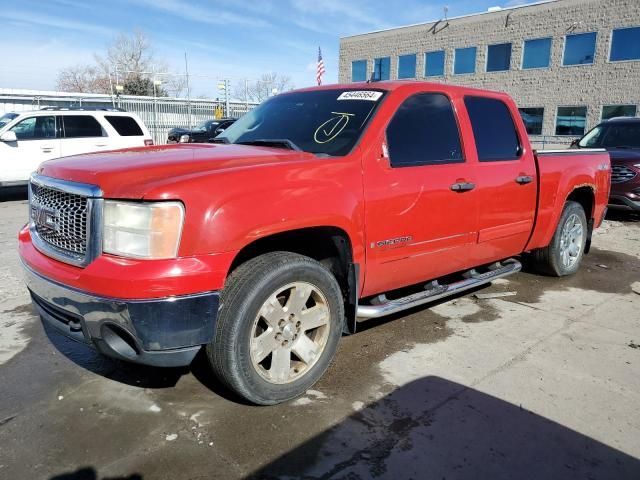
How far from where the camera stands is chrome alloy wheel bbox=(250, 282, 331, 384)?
290cm

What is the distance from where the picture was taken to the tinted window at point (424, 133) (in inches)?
142

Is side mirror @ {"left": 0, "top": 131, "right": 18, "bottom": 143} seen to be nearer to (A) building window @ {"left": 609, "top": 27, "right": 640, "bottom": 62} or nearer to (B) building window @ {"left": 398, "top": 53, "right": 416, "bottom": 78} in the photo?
(A) building window @ {"left": 609, "top": 27, "right": 640, "bottom": 62}

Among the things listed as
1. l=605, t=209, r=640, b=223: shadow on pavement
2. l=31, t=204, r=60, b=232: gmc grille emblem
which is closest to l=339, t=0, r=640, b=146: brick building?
l=605, t=209, r=640, b=223: shadow on pavement

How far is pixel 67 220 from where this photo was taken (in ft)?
9.18

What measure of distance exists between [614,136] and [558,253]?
604cm

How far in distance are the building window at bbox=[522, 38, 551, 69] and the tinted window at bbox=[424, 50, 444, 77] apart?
17.3ft

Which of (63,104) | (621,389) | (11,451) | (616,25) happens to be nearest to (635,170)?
(621,389)

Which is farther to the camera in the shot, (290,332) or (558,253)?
(558,253)

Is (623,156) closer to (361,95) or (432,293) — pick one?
(432,293)

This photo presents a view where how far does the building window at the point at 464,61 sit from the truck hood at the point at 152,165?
31.1m

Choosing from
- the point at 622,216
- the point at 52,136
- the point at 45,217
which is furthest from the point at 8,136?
the point at 622,216

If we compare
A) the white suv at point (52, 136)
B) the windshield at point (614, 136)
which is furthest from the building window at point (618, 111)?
the white suv at point (52, 136)

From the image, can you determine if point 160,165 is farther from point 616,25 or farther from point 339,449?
point 616,25

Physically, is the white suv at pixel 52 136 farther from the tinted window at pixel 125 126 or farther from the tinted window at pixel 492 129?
the tinted window at pixel 492 129
